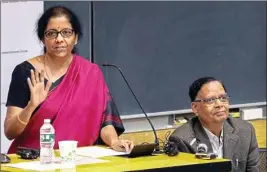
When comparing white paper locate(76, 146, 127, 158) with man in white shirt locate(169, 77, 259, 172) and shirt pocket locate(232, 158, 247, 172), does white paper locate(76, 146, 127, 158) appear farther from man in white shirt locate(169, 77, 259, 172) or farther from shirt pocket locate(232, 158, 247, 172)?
shirt pocket locate(232, 158, 247, 172)

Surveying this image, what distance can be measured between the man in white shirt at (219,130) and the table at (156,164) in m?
0.53

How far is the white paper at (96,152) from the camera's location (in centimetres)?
353

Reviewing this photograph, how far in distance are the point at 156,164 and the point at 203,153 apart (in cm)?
33

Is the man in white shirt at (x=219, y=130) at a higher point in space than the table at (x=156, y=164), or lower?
higher

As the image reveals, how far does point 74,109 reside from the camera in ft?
12.5

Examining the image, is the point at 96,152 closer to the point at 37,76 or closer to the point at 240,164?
the point at 37,76

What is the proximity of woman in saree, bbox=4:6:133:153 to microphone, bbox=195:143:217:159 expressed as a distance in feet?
1.10

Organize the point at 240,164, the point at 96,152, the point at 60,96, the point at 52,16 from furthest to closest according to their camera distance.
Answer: the point at 240,164
the point at 52,16
the point at 60,96
the point at 96,152

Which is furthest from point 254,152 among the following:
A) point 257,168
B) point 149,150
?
point 149,150

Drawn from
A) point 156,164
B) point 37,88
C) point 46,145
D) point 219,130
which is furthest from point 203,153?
point 37,88

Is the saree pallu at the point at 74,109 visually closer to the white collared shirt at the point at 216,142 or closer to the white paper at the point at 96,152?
the white paper at the point at 96,152

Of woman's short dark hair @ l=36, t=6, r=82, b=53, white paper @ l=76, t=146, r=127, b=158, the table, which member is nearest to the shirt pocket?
the table

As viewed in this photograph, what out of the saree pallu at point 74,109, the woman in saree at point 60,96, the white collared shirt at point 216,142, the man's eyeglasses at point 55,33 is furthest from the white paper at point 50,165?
the white collared shirt at point 216,142

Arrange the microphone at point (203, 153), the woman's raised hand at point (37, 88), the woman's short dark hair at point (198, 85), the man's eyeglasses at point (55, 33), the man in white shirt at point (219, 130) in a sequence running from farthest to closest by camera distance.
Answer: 1. the woman's short dark hair at point (198, 85)
2. the man in white shirt at point (219, 130)
3. the man's eyeglasses at point (55, 33)
4. the woman's raised hand at point (37, 88)
5. the microphone at point (203, 153)
